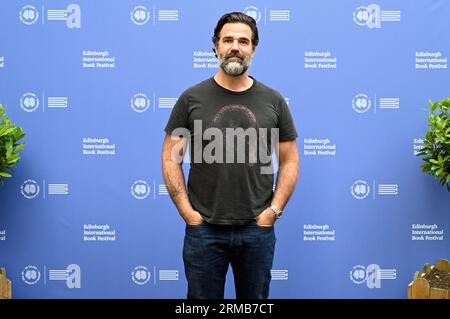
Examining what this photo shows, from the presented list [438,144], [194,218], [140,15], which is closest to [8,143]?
[140,15]

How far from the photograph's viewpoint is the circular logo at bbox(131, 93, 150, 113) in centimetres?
336

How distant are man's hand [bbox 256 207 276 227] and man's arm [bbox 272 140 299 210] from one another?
0.29 feet

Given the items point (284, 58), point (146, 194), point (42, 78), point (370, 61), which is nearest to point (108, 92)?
point (42, 78)

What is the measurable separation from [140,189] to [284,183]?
1293 millimetres

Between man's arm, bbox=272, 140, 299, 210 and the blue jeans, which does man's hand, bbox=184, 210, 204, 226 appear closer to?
the blue jeans

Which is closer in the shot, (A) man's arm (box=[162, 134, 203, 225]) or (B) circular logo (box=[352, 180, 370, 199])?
(A) man's arm (box=[162, 134, 203, 225])

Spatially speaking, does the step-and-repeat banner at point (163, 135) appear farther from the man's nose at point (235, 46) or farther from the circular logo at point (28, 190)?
the man's nose at point (235, 46)

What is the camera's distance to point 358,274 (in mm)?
3438

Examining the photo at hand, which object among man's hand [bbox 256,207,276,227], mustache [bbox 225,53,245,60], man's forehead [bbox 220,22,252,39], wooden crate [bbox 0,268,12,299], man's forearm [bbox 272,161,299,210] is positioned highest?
man's forehead [bbox 220,22,252,39]

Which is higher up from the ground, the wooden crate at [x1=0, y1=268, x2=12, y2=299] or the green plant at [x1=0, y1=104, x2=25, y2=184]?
the green plant at [x1=0, y1=104, x2=25, y2=184]

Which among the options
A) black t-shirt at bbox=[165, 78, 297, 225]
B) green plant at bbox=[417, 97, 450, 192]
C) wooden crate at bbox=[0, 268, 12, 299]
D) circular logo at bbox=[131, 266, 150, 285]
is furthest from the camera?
circular logo at bbox=[131, 266, 150, 285]

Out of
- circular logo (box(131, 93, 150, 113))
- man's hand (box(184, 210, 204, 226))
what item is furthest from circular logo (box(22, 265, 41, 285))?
man's hand (box(184, 210, 204, 226))

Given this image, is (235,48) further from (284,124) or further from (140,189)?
(140,189)

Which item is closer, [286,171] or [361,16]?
[286,171]
